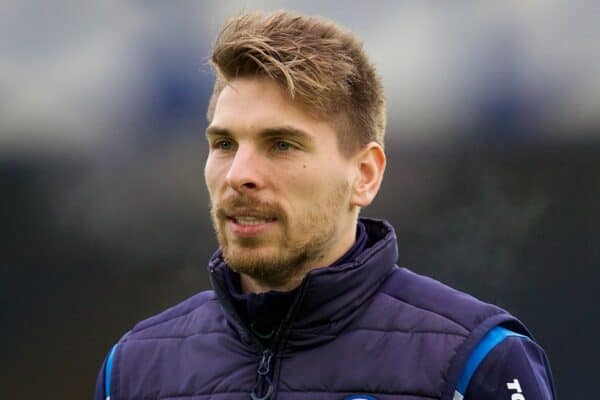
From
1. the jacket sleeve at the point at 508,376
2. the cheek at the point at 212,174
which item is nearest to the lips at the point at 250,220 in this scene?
the cheek at the point at 212,174

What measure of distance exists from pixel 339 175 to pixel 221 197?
1.19ft

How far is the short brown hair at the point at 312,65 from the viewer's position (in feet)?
8.18

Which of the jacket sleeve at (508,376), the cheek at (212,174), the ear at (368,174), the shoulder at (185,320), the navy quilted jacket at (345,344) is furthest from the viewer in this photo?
the shoulder at (185,320)

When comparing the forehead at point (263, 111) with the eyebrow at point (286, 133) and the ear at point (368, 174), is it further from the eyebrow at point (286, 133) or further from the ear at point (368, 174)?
the ear at point (368, 174)

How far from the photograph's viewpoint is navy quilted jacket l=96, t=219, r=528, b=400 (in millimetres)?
2404

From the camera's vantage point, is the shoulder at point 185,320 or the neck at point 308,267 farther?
the shoulder at point 185,320

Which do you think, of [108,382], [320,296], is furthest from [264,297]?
[108,382]

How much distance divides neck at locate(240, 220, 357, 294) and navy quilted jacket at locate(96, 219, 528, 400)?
3.0 inches

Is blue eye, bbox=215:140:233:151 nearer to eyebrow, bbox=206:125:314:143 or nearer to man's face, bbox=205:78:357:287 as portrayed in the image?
man's face, bbox=205:78:357:287

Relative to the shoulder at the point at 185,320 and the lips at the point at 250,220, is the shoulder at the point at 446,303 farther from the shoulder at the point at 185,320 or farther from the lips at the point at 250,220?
the shoulder at the point at 185,320

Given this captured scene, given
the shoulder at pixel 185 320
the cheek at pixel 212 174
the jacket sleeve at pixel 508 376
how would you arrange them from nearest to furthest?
the jacket sleeve at pixel 508 376, the cheek at pixel 212 174, the shoulder at pixel 185 320

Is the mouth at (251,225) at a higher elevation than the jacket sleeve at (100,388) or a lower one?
higher

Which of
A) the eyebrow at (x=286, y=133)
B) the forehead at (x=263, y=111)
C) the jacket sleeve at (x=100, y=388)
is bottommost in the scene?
the jacket sleeve at (x=100, y=388)

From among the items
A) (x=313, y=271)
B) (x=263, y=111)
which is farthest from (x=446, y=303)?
(x=263, y=111)
